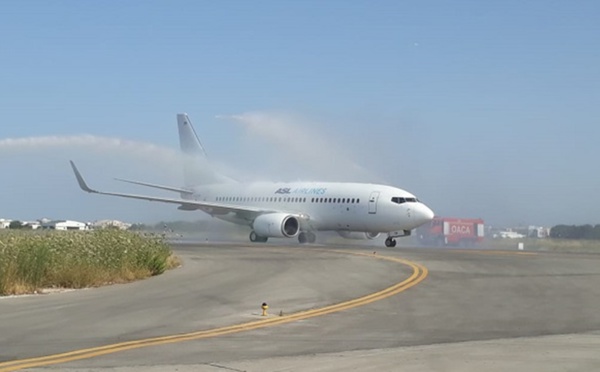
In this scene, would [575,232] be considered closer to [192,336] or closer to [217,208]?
[217,208]

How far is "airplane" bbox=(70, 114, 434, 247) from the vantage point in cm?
5097

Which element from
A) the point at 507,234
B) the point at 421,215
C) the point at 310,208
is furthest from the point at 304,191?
the point at 507,234

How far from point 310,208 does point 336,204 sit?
8.43 feet

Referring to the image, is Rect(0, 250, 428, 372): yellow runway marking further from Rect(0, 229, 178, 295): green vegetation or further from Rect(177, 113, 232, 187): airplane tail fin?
Rect(177, 113, 232, 187): airplane tail fin

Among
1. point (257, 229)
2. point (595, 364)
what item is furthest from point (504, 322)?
point (257, 229)

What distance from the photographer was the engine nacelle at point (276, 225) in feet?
180

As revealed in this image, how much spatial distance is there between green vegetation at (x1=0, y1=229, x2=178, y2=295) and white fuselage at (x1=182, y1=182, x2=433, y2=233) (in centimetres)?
2413

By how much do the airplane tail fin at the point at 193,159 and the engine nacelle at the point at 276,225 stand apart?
428 inches

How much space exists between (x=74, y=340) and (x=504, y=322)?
758 centimetres

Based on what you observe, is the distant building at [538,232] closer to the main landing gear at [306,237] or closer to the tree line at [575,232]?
the tree line at [575,232]

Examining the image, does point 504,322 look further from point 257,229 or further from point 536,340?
point 257,229

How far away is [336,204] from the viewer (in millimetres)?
54031

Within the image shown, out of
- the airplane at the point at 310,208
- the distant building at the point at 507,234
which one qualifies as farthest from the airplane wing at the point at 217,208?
the distant building at the point at 507,234

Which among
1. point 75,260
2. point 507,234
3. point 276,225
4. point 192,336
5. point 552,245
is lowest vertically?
point 192,336
